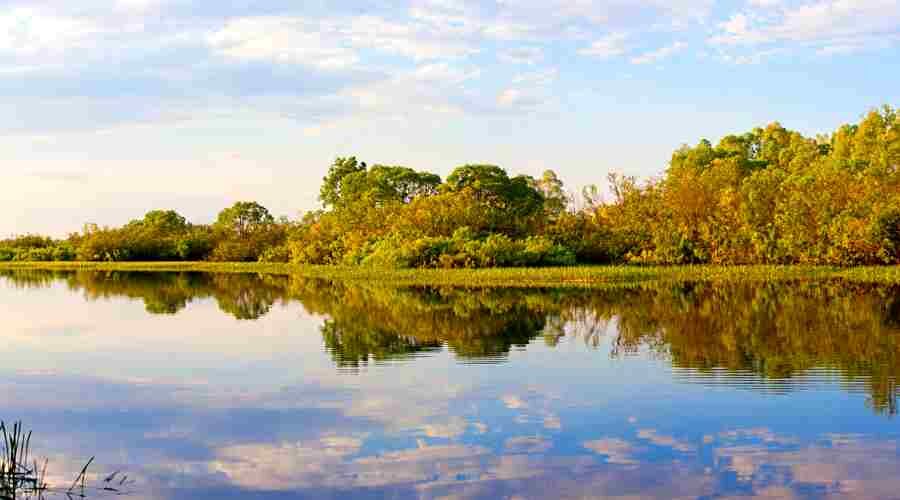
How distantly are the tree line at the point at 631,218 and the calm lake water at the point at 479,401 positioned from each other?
549 inches

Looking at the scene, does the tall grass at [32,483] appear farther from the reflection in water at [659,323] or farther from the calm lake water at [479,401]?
the reflection in water at [659,323]

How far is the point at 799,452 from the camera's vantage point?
29.1ft

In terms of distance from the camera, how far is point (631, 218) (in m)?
43.7

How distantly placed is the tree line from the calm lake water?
13.9 meters

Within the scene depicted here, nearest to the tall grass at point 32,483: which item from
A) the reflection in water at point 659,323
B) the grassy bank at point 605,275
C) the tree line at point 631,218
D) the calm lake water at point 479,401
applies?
the calm lake water at point 479,401

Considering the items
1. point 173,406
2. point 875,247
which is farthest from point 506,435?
point 875,247

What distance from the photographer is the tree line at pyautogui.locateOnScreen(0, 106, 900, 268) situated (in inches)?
1447

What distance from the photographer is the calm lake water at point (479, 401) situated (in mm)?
8359

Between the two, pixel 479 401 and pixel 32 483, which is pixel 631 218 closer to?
pixel 479 401

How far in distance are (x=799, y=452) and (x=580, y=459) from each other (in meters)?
2.16

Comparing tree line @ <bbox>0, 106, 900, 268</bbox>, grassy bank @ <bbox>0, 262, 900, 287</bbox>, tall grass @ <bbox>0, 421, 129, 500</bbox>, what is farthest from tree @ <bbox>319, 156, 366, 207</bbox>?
tall grass @ <bbox>0, 421, 129, 500</bbox>

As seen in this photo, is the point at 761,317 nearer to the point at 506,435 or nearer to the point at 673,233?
the point at 506,435

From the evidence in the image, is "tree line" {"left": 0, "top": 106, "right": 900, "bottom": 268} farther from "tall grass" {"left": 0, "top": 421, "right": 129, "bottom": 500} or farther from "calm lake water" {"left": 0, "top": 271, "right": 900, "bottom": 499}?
"tall grass" {"left": 0, "top": 421, "right": 129, "bottom": 500}

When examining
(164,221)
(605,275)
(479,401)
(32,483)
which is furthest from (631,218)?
(164,221)
